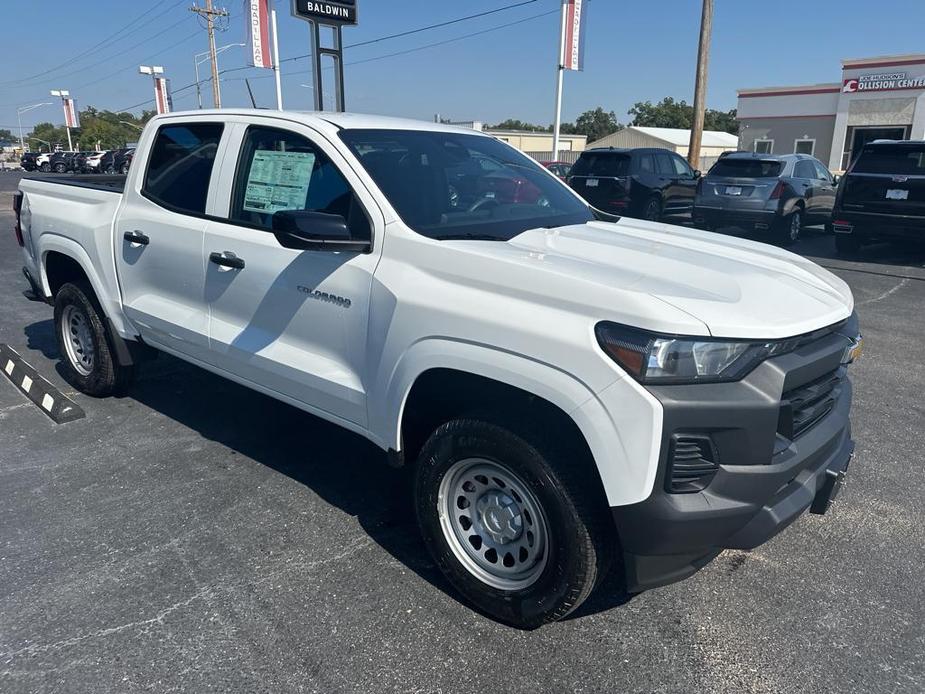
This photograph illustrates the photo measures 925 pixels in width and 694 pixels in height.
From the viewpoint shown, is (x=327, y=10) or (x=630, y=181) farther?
(x=630, y=181)

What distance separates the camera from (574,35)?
23188 millimetres

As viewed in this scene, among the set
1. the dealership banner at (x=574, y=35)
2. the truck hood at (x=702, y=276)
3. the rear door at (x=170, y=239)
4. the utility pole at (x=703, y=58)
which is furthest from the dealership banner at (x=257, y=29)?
the truck hood at (x=702, y=276)

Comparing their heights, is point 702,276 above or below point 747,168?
below

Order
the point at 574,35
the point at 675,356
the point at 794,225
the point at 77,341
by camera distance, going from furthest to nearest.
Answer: the point at 574,35, the point at 794,225, the point at 77,341, the point at 675,356

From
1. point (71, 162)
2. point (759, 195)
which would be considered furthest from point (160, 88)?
point (759, 195)

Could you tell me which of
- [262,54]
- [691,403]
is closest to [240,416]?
[691,403]

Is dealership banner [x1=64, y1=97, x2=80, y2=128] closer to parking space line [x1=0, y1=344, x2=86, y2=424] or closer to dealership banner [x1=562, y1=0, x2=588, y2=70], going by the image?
dealership banner [x1=562, y1=0, x2=588, y2=70]

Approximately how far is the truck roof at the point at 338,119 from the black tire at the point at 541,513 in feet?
5.49

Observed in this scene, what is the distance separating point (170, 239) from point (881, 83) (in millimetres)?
41437

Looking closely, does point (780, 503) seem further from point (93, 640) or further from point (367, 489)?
point (93, 640)

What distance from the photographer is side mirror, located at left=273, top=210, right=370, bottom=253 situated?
2.82 metres

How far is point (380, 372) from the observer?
9.82 feet

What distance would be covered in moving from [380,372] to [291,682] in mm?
1210

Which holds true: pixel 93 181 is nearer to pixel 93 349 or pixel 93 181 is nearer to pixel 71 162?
pixel 93 349
